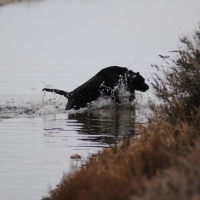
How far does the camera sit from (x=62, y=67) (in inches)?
1098

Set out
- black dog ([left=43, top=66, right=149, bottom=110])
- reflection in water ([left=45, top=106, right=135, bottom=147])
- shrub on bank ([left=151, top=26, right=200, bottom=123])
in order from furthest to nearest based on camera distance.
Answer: black dog ([left=43, top=66, right=149, bottom=110]), reflection in water ([left=45, top=106, right=135, bottom=147]), shrub on bank ([left=151, top=26, right=200, bottom=123])

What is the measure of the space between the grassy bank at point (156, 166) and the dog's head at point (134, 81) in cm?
545

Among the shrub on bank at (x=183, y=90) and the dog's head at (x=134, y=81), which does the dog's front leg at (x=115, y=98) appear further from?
the shrub on bank at (x=183, y=90)

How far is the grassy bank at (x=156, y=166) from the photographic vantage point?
3.87 m

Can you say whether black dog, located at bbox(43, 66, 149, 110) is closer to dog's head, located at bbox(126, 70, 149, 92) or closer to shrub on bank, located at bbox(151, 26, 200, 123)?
dog's head, located at bbox(126, 70, 149, 92)

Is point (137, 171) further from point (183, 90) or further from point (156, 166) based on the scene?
point (183, 90)

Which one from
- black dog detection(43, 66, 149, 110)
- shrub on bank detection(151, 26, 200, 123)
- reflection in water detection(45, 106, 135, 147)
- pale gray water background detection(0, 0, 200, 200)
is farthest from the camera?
black dog detection(43, 66, 149, 110)

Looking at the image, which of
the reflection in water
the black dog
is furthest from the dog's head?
the reflection in water

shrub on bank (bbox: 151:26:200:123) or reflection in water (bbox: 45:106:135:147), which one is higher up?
shrub on bank (bbox: 151:26:200:123)

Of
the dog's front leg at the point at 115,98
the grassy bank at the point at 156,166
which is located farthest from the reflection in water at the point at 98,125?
the grassy bank at the point at 156,166

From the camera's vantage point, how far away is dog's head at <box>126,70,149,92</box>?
15.0 m

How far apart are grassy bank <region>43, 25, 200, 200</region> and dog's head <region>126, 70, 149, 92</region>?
215 inches

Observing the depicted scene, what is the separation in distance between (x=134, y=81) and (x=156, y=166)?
10.1 metres

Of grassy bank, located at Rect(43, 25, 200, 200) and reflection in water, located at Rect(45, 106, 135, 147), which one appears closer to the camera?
grassy bank, located at Rect(43, 25, 200, 200)
